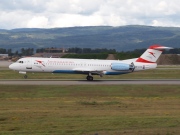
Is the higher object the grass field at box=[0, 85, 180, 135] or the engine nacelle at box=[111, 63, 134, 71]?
the engine nacelle at box=[111, 63, 134, 71]

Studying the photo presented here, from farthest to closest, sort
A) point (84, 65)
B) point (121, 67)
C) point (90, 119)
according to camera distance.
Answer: point (121, 67), point (84, 65), point (90, 119)

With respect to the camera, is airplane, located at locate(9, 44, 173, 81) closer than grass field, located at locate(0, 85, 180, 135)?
No

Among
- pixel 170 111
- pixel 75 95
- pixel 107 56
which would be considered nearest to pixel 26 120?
pixel 170 111

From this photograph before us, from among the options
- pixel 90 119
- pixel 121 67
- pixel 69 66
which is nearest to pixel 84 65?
pixel 69 66

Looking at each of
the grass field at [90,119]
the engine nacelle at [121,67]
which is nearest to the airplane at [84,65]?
the engine nacelle at [121,67]

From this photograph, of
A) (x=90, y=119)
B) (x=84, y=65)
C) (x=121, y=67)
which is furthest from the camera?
(x=121, y=67)

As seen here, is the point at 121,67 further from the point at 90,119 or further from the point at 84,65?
the point at 90,119

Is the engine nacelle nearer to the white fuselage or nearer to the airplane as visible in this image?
the airplane

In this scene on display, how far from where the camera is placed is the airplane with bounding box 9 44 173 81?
51.2 meters

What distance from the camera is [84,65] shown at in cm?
5219

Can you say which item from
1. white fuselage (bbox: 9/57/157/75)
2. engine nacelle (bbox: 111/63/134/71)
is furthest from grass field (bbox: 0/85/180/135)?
engine nacelle (bbox: 111/63/134/71)

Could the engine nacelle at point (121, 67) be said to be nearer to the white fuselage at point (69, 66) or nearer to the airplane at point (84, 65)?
the airplane at point (84, 65)

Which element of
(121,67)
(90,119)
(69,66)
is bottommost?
(90,119)

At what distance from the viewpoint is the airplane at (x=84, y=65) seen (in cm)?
5122
